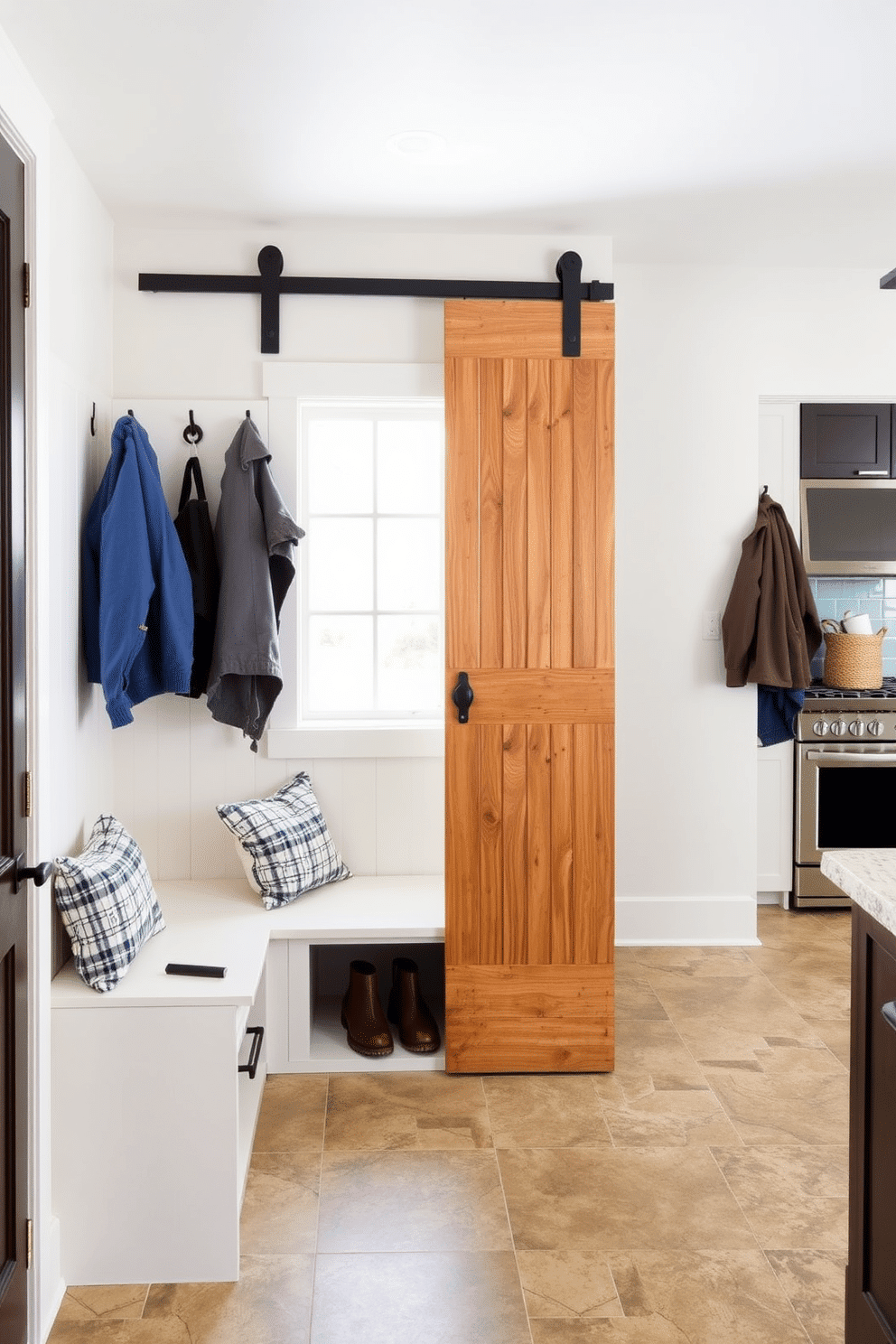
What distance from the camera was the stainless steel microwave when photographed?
4293 millimetres

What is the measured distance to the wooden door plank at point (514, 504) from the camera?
286cm

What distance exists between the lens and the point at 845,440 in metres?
4.26

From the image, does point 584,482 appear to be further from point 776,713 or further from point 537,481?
point 776,713

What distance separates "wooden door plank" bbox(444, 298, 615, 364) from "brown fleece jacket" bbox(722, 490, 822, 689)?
4.21 ft

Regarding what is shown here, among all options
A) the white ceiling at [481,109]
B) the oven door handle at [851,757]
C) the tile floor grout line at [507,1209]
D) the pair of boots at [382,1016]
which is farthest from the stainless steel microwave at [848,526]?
the tile floor grout line at [507,1209]

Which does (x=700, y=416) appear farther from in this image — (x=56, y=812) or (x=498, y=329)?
(x=56, y=812)

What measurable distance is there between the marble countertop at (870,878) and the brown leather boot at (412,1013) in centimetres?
160

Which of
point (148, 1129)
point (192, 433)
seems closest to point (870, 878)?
point (148, 1129)

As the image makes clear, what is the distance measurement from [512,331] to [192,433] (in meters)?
1.03

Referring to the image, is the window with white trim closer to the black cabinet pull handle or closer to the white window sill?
the white window sill

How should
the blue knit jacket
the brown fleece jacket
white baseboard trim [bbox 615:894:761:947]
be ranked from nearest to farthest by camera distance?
the blue knit jacket, the brown fleece jacket, white baseboard trim [bbox 615:894:761:947]

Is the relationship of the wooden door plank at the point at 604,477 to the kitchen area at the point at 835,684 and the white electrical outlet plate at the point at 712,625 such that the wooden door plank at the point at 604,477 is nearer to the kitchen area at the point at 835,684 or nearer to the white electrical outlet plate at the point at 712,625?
the white electrical outlet plate at the point at 712,625

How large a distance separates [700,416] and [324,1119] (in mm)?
2784

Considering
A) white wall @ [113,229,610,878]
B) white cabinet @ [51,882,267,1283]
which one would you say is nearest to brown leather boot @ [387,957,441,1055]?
white wall @ [113,229,610,878]
